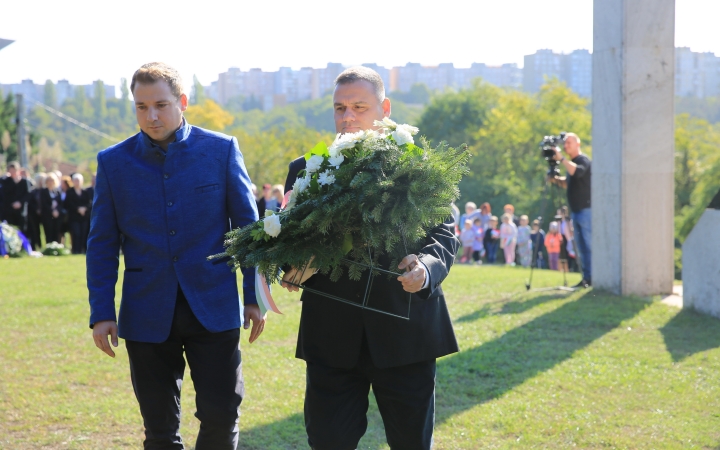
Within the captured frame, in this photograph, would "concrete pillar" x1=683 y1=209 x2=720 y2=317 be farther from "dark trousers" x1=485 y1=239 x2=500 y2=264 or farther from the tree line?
the tree line

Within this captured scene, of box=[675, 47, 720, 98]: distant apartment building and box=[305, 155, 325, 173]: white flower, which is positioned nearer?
box=[305, 155, 325, 173]: white flower

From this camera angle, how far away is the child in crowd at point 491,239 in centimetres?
2195

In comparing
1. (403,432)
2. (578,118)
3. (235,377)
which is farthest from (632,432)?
(578,118)

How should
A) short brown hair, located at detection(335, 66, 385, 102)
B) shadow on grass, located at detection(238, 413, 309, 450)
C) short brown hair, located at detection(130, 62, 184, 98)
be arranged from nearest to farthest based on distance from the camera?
short brown hair, located at detection(335, 66, 385, 102) → short brown hair, located at detection(130, 62, 184, 98) → shadow on grass, located at detection(238, 413, 309, 450)

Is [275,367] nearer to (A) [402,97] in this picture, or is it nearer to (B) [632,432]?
(B) [632,432]

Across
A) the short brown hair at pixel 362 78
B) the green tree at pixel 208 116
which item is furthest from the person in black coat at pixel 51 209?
the green tree at pixel 208 116

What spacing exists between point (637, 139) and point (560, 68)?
134496mm

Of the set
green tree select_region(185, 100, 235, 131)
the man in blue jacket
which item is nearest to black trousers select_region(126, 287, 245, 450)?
the man in blue jacket

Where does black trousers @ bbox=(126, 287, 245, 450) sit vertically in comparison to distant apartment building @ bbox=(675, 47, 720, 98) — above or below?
below

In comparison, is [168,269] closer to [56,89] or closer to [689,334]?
[689,334]

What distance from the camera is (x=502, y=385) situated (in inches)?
253

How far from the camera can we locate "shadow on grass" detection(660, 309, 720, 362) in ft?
24.4

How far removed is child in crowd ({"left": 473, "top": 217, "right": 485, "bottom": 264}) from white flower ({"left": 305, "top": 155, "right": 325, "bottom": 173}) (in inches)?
739

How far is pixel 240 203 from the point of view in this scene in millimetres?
3846
